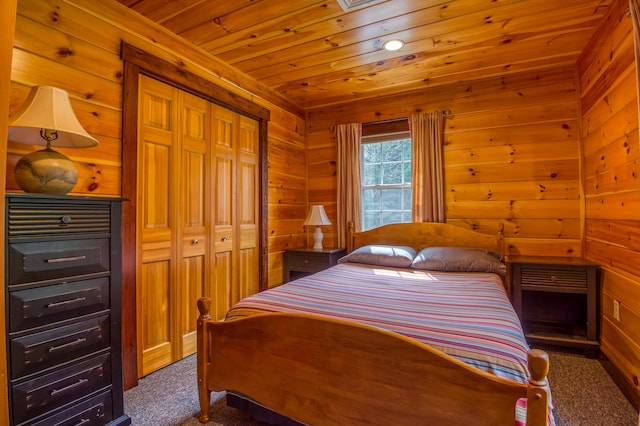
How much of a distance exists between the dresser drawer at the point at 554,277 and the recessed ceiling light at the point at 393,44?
206cm

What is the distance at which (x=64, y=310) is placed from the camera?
147 centimetres

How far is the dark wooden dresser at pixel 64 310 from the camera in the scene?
1320 mm

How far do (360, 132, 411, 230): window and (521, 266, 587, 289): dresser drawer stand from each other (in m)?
1.25

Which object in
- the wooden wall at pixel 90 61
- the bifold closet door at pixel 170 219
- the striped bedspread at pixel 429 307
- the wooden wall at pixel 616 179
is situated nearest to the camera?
the striped bedspread at pixel 429 307

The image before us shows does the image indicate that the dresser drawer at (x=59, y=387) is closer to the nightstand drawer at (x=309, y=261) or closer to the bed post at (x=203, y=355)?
the bed post at (x=203, y=355)

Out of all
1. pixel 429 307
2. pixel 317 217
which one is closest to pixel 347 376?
pixel 429 307

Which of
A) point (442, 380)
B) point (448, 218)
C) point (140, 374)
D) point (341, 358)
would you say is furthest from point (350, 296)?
point (448, 218)

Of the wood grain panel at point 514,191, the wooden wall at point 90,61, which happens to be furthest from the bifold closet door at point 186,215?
the wood grain panel at point 514,191

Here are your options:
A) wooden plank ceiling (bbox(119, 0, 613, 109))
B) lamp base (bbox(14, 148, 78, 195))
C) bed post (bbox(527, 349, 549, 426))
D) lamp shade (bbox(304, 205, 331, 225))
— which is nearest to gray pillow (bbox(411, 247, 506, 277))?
lamp shade (bbox(304, 205, 331, 225))

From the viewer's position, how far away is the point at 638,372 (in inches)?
72.6

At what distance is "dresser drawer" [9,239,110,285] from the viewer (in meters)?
1.32

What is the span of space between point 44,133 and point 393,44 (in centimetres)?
236

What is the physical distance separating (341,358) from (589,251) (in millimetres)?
2659

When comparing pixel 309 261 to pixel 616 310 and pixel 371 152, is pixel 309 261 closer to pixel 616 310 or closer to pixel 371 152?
pixel 371 152
